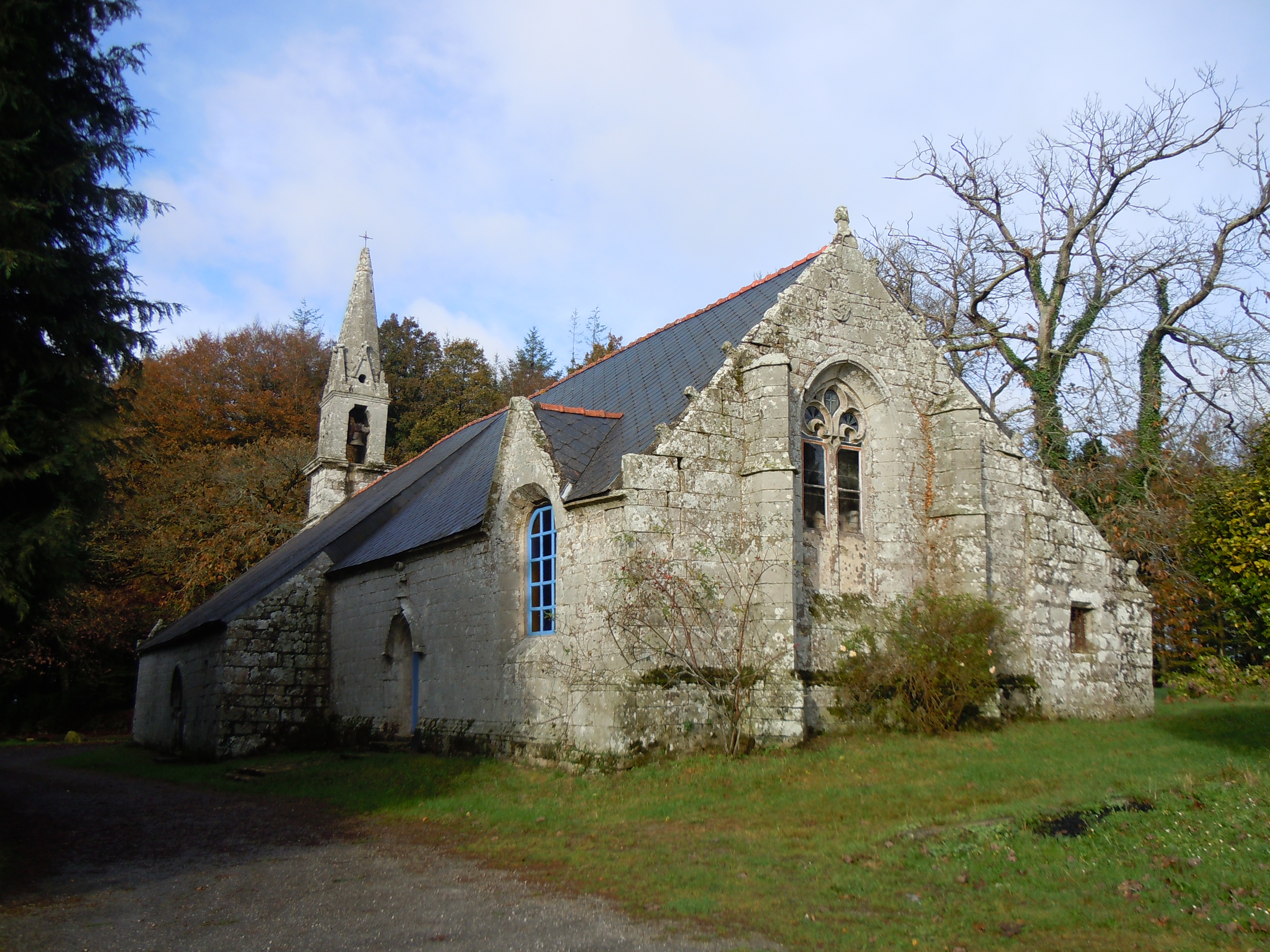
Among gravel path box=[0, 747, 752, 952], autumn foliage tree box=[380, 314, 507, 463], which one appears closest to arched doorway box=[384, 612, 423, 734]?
gravel path box=[0, 747, 752, 952]

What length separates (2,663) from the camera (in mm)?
24516

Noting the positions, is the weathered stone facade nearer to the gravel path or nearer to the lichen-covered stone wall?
the lichen-covered stone wall

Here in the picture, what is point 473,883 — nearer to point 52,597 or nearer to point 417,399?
point 52,597

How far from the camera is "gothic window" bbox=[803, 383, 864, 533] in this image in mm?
13234

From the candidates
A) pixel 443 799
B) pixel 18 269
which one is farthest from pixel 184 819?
pixel 18 269

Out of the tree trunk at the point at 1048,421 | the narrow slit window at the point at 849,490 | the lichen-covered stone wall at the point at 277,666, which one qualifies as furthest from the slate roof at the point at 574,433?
the tree trunk at the point at 1048,421

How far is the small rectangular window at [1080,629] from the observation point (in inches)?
577

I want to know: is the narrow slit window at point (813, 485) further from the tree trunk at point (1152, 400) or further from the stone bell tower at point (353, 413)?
the stone bell tower at point (353, 413)

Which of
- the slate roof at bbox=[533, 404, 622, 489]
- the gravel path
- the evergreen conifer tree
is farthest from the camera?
the slate roof at bbox=[533, 404, 622, 489]

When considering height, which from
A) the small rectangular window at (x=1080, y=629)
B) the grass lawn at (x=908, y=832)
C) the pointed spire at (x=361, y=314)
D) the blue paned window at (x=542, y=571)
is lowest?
the grass lawn at (x=908, y=832)

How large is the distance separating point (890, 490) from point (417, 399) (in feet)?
100

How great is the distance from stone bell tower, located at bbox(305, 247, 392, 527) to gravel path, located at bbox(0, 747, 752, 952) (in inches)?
678

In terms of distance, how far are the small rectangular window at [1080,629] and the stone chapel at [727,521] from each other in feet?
0.13

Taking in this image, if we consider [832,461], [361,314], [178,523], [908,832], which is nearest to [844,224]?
[832,461]
